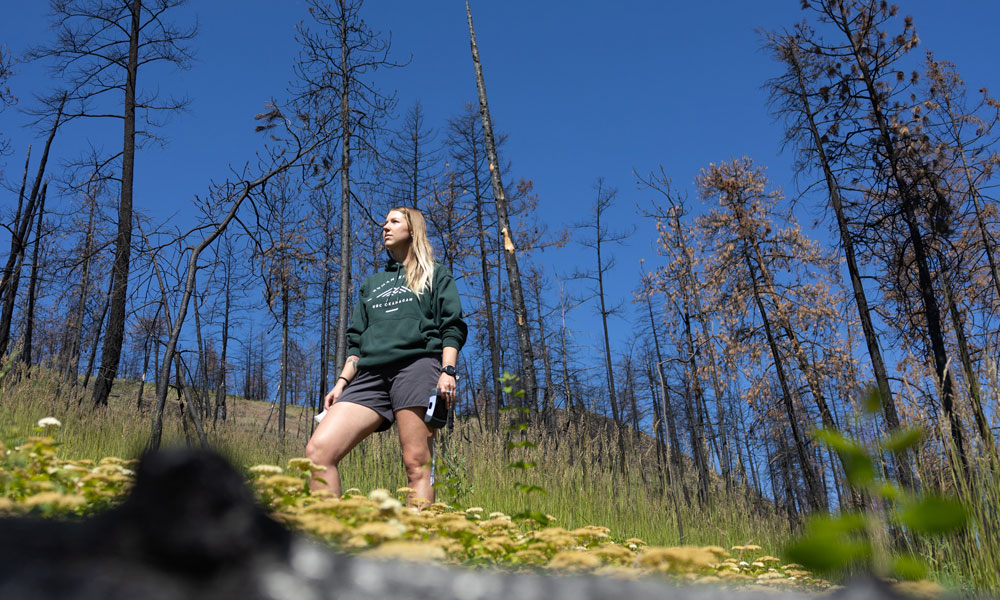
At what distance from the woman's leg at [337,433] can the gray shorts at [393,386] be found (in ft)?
0.18

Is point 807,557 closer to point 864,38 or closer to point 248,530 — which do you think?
point 248,530

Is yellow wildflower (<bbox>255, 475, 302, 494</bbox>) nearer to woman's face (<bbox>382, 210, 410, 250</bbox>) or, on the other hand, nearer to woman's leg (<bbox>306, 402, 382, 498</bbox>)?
woman's leg (<bbox>306, 402, 382, 498</bbox>)

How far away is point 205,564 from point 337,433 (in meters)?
2.42

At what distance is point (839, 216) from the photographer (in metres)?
10.4

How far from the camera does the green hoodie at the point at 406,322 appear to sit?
3.23m

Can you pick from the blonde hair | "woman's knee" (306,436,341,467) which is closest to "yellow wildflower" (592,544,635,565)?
"woman's knee" (306,436,341,467)

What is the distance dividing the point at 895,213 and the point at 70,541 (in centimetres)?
1207

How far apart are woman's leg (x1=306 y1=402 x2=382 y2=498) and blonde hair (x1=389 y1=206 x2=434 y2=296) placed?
0.77m

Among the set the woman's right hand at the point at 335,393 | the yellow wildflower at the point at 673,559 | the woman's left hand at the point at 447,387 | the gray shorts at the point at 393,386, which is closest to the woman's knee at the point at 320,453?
the gray shorts at the point at 393,386

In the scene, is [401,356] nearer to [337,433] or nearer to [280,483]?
[337,433]

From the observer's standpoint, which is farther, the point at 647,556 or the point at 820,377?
the point at 820,377

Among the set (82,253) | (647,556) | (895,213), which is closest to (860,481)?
(647,556)

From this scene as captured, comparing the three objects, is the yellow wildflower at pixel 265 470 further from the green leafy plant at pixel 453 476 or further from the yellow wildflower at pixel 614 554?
the green leafy plant at pixel 453 476

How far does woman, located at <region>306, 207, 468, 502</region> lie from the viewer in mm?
3052
